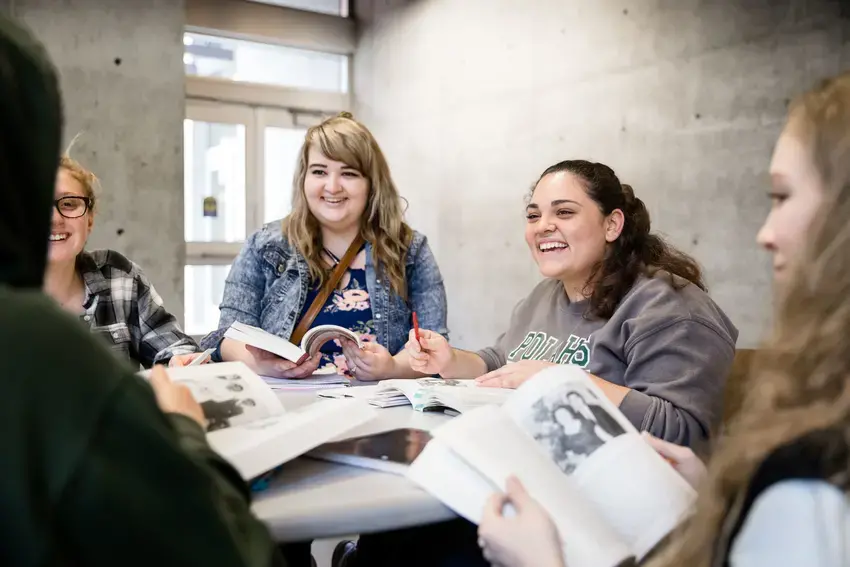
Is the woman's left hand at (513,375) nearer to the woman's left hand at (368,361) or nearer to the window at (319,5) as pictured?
the woman's left hand at (368,361)

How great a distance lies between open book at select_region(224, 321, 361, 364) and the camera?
189 centimetres

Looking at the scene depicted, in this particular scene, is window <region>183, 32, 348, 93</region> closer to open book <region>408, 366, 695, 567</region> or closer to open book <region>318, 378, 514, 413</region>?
open book <region>318, 378, 514, 413</region>

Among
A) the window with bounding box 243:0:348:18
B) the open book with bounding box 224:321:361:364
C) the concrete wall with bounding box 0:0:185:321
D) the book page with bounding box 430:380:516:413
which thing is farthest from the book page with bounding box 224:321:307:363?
the window with bounding box 243:0:348:18

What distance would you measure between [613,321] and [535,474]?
0.79m

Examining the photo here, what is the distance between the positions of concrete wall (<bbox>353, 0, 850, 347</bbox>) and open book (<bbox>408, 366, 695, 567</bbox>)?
1.51 meters

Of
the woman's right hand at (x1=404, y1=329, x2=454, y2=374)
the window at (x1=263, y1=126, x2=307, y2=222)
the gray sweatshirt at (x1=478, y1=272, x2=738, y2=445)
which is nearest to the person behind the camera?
the gray sweatshirt at (x1=478, y1=272, x2=738, y2=445)

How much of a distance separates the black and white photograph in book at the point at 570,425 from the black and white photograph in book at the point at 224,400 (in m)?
0.43

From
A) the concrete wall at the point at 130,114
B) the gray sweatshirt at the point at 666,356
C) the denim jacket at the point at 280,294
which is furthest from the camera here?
the concrete wall at the point at 130,114

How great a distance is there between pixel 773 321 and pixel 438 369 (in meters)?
1.27

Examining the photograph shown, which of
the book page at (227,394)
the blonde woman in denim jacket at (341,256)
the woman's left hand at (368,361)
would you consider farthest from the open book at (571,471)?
the blonde woman in denim jacket at (341,256)

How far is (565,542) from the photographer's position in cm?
96

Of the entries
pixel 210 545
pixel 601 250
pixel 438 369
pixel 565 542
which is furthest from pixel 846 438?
pixel 438 369

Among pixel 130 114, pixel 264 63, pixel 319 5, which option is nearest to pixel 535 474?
pixel 130 114

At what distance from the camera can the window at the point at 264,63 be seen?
5844mm
